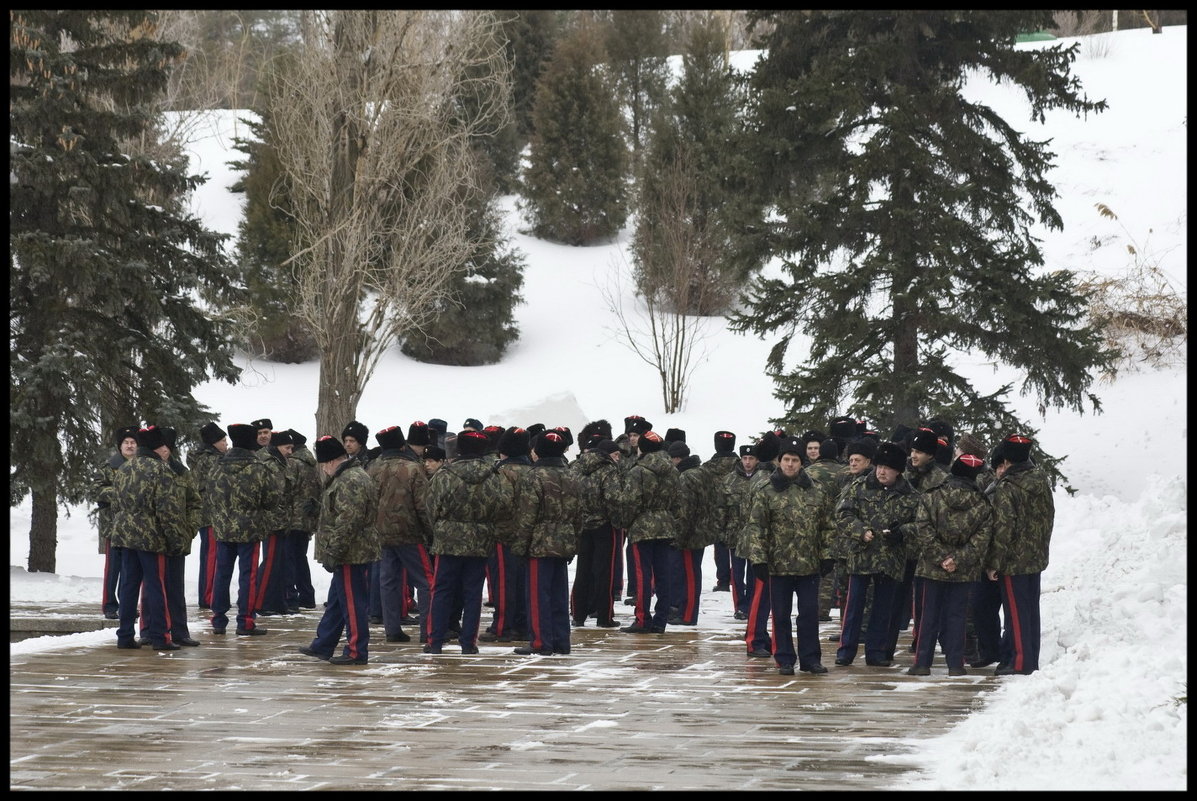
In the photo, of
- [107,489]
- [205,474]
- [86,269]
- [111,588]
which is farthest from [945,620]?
[86,269]

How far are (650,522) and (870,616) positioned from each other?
2.75m

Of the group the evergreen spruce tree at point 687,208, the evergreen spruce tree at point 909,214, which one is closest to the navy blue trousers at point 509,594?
the evergreen spruce tree at point 909,214

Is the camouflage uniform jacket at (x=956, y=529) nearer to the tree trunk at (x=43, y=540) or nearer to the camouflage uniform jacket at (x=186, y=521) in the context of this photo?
the camouflage uniform jacket at (x=186, y=521)

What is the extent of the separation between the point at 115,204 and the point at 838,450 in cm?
1019

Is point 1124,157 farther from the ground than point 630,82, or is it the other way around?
point 630,82

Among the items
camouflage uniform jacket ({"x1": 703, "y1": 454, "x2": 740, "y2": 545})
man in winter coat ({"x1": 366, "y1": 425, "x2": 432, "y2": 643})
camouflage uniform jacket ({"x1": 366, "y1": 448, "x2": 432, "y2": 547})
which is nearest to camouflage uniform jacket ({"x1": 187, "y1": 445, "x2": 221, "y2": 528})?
man in winter coat ({"x1": 366, "y1": 425, "x2": 432, "y2": 643})

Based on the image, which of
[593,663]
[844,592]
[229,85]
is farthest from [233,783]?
[229,85]

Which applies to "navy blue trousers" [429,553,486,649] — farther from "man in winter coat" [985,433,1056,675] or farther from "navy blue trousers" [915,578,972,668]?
"man in winter coat" [985,433,1056,675]

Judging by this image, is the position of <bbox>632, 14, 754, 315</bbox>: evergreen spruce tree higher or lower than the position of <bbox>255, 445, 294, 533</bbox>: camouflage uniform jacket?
higher

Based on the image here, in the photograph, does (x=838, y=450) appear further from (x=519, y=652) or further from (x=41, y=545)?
(x=41, y=545)

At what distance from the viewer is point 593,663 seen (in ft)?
40.2

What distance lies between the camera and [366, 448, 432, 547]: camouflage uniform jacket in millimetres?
13453

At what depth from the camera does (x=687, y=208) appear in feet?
125

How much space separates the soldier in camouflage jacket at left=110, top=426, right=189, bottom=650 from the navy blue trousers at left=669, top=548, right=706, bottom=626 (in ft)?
16.7
